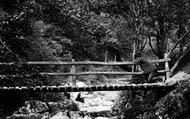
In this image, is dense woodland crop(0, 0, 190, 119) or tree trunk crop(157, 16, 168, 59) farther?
tree trunk crop(157, 16, 168, 59)

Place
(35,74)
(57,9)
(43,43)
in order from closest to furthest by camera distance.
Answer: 1. (35,74)
2. (43,43)
3. (57,9)

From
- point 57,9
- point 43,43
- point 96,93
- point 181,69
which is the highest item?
point 57,9

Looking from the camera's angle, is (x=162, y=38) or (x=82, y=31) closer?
(x=162, y=38)

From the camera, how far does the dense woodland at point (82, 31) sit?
1134 cm

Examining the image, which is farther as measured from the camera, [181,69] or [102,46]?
[102,46]

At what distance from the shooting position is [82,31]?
66.5 ft

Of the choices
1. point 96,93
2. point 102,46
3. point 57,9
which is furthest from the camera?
point 102,46

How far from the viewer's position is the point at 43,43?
41.5 ft

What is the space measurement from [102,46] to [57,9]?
5.73 meters

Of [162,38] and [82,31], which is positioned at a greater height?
[82,31]

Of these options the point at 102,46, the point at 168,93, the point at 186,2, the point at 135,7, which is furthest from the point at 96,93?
the point at 168,93

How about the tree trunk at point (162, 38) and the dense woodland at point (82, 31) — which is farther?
the tree trunk at point (162, 38)

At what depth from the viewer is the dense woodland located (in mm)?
11344

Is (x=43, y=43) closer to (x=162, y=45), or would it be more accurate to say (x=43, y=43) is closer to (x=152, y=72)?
(x=152, y=72)
